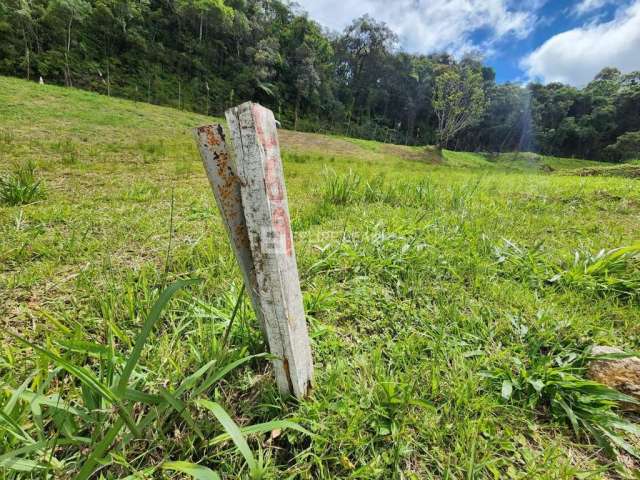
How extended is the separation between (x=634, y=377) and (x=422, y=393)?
97 centimetres

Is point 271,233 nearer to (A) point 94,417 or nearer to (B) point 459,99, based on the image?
(A) point 94,417

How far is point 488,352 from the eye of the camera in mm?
1350

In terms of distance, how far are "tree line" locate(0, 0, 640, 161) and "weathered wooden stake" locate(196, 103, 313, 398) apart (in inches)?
1144

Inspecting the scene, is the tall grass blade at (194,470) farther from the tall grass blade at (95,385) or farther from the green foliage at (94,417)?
the tall grass blade at (95,385)

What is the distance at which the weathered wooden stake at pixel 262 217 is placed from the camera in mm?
806

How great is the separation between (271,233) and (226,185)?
0.78 ft

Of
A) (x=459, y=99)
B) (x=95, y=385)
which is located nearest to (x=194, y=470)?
(x=95, y=385)

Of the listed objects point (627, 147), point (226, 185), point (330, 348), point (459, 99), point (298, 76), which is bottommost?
point (330, 348)

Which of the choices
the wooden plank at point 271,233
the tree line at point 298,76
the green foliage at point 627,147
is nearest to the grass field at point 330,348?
the wooden plank at point 271,233

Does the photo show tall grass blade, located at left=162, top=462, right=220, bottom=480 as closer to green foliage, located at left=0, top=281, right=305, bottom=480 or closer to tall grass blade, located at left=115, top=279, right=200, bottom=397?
green foliage, located at left=0, top=281, right=305, bottom=480

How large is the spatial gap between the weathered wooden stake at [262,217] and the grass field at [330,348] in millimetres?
190

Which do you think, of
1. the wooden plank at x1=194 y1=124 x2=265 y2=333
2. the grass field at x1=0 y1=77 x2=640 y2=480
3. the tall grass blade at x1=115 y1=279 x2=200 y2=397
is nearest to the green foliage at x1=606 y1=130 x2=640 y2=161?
the grass field at x1=0 y1=77 x2=640 y2=480

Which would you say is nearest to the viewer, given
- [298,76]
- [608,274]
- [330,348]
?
[330,348]

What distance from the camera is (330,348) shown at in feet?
4.40
